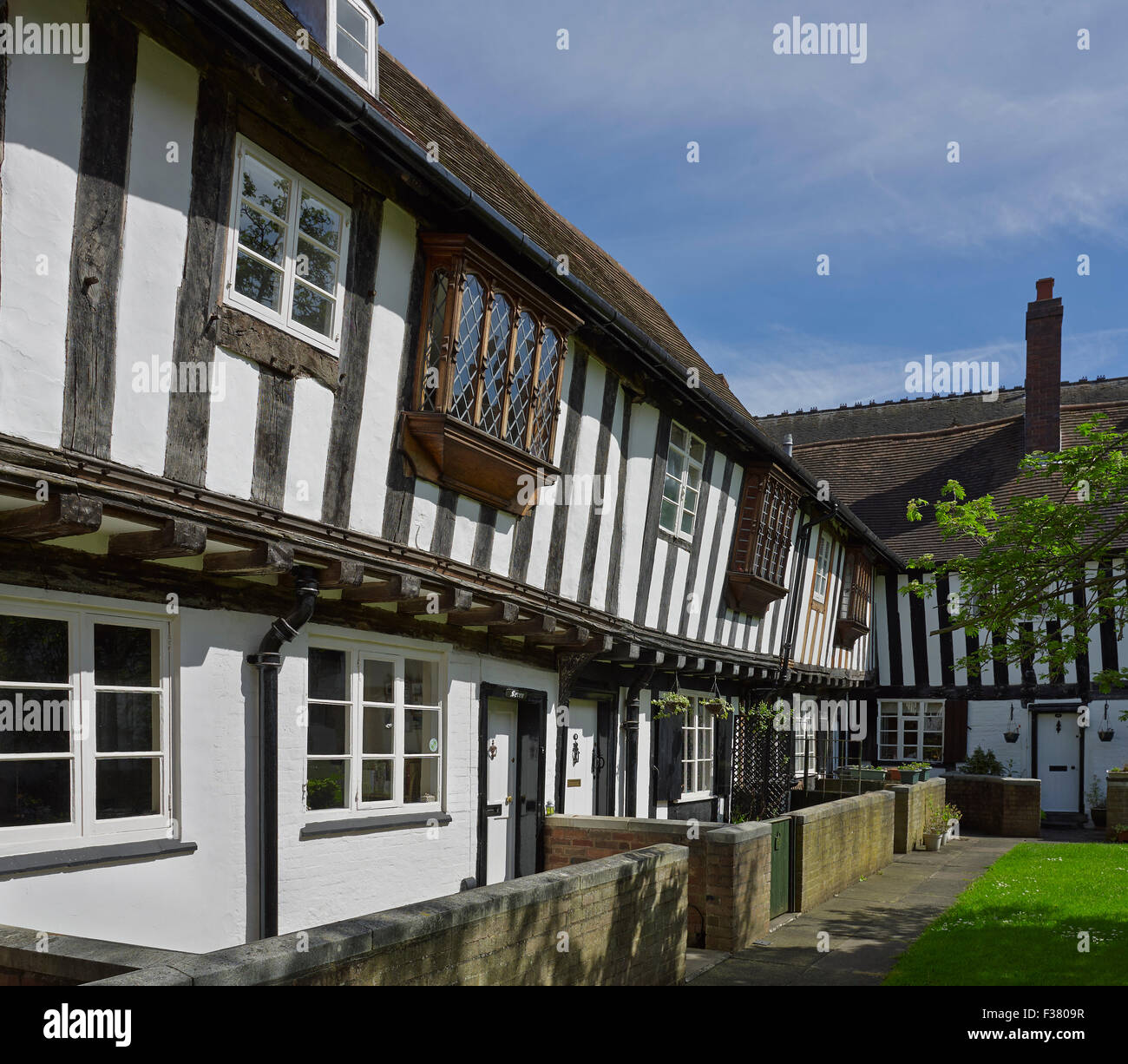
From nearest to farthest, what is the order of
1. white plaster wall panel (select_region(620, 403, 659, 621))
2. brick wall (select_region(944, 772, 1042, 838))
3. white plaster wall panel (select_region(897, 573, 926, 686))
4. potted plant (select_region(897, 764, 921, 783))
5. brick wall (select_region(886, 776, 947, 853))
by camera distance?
white plaster wall panel (select_region(620, 403, 659, 621)) → brick wall (select_region(886, 776, 947, 853)) → brick wall (select_region(944, 772, 1042, 838)) → potted plant (select_region(897, 764, 921, 783)) → white plaster wall panel (select_region(897, 573, 926, 686))

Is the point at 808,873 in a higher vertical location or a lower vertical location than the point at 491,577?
lower

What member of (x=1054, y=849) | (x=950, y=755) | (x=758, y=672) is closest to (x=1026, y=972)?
(x=758, y=672)

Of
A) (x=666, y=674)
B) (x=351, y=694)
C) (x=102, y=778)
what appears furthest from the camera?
(x=666, y=674)

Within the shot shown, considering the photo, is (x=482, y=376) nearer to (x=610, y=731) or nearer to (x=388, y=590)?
(x=388, y=590)

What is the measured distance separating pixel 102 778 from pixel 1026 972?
6525 mm

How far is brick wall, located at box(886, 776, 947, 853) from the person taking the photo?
1577cm

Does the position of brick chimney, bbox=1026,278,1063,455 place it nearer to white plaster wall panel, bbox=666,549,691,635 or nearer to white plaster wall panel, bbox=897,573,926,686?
white plaster wall panel, bbox=897,573,926,686

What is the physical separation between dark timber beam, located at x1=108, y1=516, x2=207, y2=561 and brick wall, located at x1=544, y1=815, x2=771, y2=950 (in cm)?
513

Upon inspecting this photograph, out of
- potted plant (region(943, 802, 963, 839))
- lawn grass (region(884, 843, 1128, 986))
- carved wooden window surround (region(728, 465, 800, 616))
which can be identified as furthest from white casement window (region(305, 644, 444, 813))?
potted plant (region(943, 802, 963, 839))

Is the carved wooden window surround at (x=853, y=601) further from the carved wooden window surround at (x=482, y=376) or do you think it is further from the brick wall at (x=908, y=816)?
the carved wooden window surround at (x=482, y=376)

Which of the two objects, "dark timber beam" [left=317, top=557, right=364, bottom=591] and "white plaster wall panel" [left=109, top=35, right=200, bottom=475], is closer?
"white plaster wall panel" [left=109, top=35, right=200, bottom=475]

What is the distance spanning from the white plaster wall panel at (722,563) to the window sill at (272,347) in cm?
794
